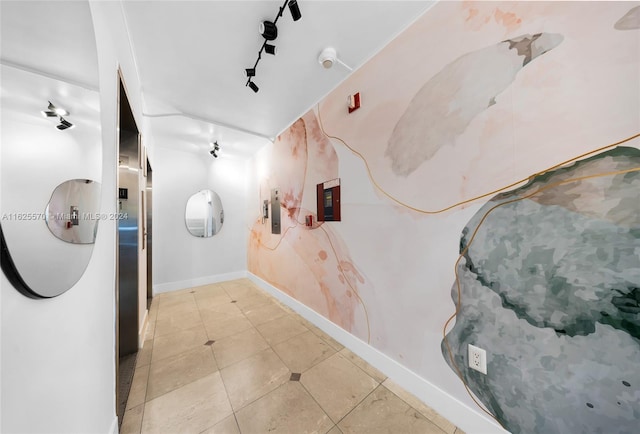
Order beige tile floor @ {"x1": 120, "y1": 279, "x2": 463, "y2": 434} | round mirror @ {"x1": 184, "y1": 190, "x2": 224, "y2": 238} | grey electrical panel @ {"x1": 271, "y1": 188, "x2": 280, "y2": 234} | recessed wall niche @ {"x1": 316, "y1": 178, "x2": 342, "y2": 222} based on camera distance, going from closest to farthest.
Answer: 1. beige tile floor @ {"x1": 120, "y1": 279, "x2": 463, "y2": 434}
2. recessed wall niche @ {"x1": 316, "y1": 178, "x2": 342, "y2": 222}
3. grey electrical panel @ {"x1": 271, "y1": 188, "x2": 280, "y2": 234}
4. round mirror @ {"x1": 184, "y1": 190, "x2": 224, "y2": 238}

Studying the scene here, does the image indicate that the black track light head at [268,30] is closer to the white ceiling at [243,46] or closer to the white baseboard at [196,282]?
the white ceiling at [243,46]

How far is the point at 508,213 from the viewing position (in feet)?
3.80

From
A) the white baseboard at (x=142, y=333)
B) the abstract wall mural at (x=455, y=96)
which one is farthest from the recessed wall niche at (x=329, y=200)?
the white baseboard at (x=142, y=333)

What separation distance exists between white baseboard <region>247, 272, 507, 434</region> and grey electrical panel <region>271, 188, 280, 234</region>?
5.11ft

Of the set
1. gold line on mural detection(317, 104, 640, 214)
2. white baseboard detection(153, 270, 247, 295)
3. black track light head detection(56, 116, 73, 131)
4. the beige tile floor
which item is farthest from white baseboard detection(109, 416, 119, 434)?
white baseboard detection(153, 270, 247, 295)

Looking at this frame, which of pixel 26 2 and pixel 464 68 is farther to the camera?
pixel 464 68

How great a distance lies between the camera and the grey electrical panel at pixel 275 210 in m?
3.41

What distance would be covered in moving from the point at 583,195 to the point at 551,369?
87cm

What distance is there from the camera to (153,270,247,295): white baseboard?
371 centimetres

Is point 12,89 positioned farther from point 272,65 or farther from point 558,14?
point 558,14

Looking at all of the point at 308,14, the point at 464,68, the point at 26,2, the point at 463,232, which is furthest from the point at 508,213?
the point at 26,2

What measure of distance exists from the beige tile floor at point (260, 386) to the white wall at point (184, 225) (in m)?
1.49

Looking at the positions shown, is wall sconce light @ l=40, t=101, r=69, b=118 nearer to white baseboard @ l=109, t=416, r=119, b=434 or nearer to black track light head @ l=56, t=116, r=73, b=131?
black track light head @ l=56, t=116, r=73, b=131

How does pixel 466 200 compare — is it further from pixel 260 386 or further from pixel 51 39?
pixel 260 386
